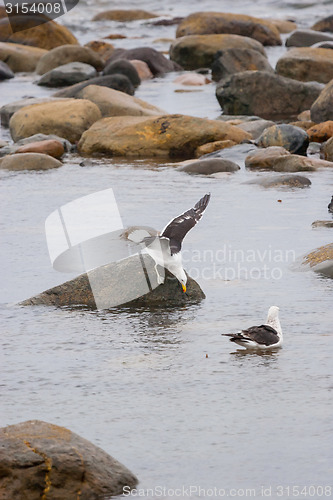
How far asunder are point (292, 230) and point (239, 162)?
5.45 m

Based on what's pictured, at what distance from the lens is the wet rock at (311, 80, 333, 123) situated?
20.4m

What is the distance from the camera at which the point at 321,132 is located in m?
19.5

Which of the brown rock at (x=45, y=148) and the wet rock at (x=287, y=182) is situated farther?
the brown rock at (x=45, y=148)

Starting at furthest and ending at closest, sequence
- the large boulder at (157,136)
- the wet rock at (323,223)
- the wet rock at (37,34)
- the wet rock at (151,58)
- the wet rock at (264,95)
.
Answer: the wet rock at (37,34), the wet rock at (151,58), the wet rock at (264,95), the large boulder at (157,136), the wet rock at (323,223)

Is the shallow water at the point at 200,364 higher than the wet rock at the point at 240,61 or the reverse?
higher

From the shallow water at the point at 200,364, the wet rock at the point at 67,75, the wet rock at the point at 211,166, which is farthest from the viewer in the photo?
A: the wet rock at the point at 67,75

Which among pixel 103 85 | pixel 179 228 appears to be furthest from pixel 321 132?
pixel 179 228

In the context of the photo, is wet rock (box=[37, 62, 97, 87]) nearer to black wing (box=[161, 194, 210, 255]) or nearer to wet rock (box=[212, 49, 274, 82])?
wet rock (box=[212, 49, 274, 82])

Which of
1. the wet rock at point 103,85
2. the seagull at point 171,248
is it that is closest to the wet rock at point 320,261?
Answer: the seagull at point 171,248

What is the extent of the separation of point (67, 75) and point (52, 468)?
25524 mm

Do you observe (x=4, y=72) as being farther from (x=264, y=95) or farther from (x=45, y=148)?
(x=45, y=148)

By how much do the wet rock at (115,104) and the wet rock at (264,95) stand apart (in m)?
2.26

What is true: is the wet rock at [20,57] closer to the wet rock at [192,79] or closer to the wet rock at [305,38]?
the wet rock at [192,79]

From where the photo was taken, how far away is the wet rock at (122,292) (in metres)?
9.38
